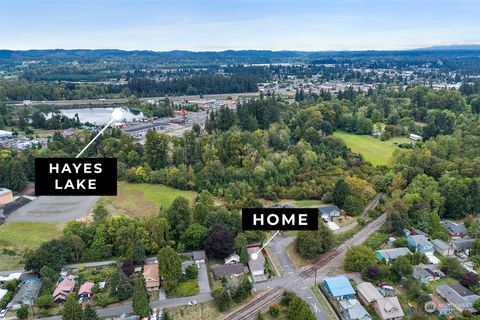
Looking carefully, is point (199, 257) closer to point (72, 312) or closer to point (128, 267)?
point (128, 267)

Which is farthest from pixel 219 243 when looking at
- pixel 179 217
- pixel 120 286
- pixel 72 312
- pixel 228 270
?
pixel 72 312

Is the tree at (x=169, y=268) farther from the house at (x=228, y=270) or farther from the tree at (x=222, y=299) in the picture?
the tree at (x=222, y=299)

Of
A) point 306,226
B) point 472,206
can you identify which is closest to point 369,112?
point 472,206

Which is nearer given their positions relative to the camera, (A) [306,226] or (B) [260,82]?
(A) [306,226]

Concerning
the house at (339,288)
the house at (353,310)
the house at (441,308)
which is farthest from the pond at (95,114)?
the house at (441,308)

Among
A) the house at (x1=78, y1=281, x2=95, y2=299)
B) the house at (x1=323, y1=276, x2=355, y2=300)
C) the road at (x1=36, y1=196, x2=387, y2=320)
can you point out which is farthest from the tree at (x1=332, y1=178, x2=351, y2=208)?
the house at (x1=78, y1=281, x2=95, y2=299)

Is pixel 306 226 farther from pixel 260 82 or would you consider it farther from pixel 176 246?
pixel 260 82
